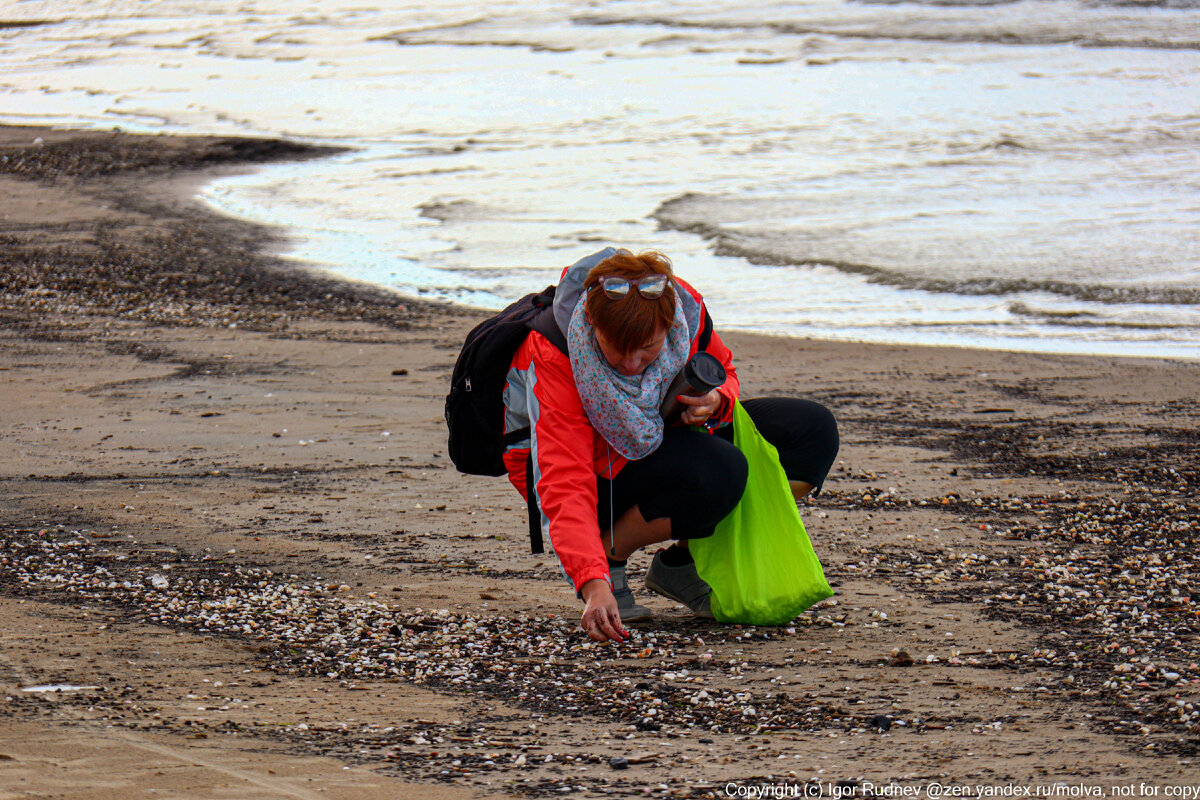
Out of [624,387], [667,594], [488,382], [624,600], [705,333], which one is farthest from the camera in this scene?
[667,594]

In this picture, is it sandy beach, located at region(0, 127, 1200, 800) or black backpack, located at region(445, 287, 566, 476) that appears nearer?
sandy beach, located at region(0, 127, 1200, 800)

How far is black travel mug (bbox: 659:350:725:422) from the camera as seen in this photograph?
3.51m

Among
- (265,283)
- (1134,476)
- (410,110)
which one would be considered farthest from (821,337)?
(410,110)

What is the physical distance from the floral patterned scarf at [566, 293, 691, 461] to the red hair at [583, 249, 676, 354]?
0.06 meters

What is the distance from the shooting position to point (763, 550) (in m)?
3.74

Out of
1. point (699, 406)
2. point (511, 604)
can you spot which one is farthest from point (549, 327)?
point (511, 604)

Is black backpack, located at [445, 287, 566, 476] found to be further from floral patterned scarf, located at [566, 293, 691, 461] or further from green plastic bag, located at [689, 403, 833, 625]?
green plastic bag, located at [689, 403, 833, 625]

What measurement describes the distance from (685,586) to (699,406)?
2.13ft

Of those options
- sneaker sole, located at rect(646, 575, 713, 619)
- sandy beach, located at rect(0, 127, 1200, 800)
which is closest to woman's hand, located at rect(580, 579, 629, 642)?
sandy beach, located at rect(0, 127, 1200, 800)

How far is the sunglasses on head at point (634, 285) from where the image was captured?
10.7 ft

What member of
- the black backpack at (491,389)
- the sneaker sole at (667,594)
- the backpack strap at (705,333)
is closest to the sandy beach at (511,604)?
the sneaker sole at (667,594)

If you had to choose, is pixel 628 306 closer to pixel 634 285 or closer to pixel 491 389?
pixel 634 285

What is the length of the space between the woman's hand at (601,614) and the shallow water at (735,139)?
6.17 m

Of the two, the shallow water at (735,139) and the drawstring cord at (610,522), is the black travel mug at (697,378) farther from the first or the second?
the shallow water at (735,139)
